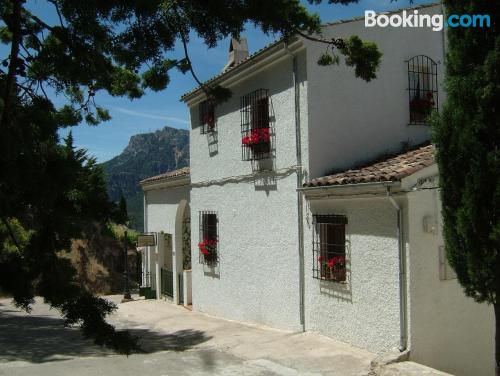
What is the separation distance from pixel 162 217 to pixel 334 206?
9757 millimetres

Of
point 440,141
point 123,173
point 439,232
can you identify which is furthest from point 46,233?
point 123,173

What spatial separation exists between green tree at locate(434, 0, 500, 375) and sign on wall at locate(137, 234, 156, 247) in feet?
43.3

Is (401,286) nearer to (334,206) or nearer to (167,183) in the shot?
(334,206)

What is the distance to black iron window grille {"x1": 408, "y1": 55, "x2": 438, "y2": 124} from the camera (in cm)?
1030

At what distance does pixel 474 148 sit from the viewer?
530 centimetres

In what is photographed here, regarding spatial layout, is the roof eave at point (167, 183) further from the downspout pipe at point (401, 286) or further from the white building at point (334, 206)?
the downspout pipe at point (401, 286)

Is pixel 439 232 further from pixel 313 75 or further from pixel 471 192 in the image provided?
pixel 313 75

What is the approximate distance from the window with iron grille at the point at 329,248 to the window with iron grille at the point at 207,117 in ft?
17.0

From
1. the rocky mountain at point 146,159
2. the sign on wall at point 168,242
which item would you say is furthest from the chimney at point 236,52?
the rocky mountain at point 146,159

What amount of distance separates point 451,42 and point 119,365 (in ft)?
21.2

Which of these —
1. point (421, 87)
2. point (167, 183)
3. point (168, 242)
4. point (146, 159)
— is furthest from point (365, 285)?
point (146, 159)

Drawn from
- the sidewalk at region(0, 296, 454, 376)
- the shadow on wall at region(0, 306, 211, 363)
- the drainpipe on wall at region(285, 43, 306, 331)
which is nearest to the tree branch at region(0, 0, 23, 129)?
the sidewalk at region(0, 296, 454, 376)

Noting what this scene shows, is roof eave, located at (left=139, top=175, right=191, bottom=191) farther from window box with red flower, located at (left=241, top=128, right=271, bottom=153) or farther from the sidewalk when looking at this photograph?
the sidewalk

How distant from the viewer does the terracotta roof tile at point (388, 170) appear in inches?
298
